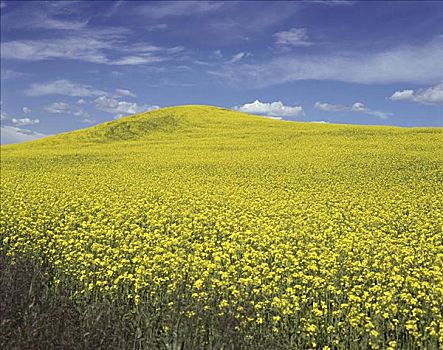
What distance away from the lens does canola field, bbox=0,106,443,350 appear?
22.8ft

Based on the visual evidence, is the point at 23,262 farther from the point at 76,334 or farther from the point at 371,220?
the point at 371,220

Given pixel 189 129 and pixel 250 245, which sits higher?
pixel 189 129

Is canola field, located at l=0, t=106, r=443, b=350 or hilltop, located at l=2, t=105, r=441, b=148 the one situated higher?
hilltop, located at l=2, t=105, r=441, b=148

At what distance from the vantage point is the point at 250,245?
1026cm

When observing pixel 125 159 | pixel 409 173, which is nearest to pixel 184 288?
pixel 409 173

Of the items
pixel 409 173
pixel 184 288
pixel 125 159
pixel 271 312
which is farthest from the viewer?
pixel 125 159

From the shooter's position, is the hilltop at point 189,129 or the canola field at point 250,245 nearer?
the canola field at point 250,245

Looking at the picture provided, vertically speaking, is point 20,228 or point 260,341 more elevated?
point 20,228

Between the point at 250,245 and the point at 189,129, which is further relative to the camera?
the point at 189,129

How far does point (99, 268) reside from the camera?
8.91 metres

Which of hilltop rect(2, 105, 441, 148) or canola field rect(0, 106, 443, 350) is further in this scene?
hilltop rect(2, 105, 441, 148)

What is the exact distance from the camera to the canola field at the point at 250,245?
695cm

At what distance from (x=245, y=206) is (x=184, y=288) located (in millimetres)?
6399

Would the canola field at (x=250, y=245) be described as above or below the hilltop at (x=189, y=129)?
below
